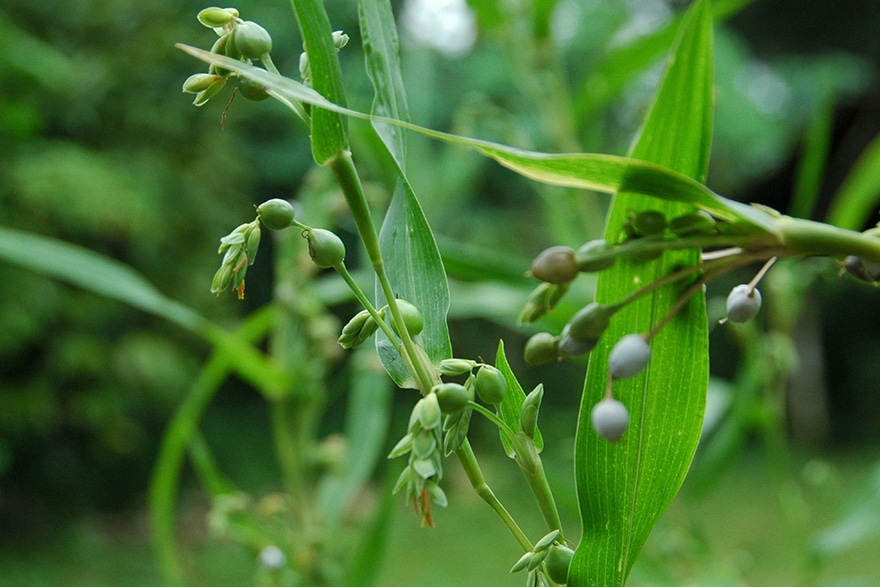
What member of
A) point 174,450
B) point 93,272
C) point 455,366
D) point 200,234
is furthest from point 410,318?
point 200,234

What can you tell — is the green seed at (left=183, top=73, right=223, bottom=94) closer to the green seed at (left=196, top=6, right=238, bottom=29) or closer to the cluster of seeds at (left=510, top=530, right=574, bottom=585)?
the green seed at (left=196, top=6, right=238, bottom=29)

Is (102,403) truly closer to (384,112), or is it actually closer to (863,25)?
(384,112)

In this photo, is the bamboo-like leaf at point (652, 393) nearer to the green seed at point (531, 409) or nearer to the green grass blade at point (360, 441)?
the green seed at point (531, 409)

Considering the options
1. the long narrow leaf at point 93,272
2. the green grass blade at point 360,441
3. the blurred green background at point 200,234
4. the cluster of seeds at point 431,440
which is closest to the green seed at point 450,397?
the cluster of seeds at point 431,440

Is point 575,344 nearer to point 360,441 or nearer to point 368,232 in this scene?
point 368,232

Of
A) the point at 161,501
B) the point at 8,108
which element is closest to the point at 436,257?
the point at 161,501
